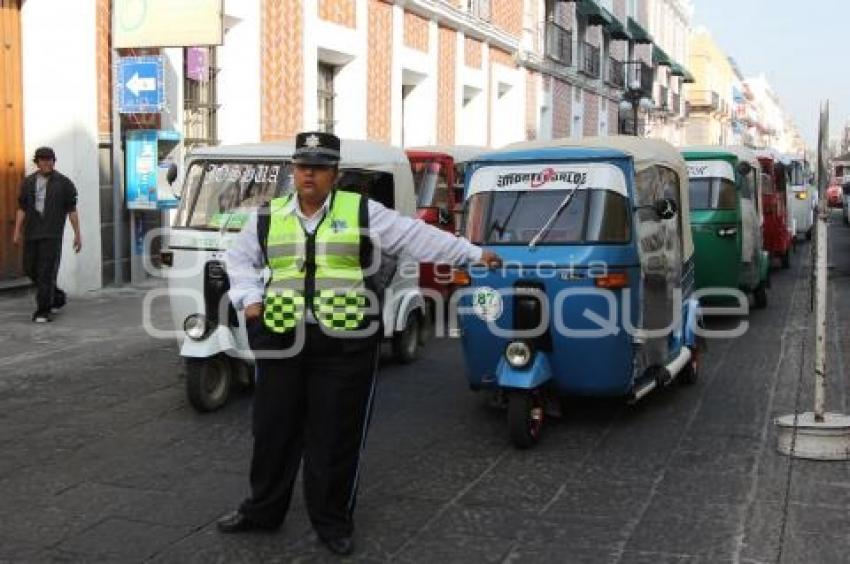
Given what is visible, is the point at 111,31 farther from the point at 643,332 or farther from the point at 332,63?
the point at 643,332

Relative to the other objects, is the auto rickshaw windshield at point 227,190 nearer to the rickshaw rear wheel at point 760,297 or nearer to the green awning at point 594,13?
the rickshaw rear wheel at point 760,297

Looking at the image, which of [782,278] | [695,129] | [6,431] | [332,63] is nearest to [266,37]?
[332,63]

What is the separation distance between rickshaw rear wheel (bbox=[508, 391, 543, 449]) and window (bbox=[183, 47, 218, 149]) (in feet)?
34.4

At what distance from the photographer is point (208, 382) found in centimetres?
769

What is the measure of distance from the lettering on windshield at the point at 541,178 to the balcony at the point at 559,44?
27.8 meters

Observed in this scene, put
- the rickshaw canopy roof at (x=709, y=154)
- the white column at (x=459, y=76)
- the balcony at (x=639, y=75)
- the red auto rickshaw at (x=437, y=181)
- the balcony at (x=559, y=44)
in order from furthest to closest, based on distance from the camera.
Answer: the balcony at (x=639, y=75) → the balcony at (x=559, y=44) → the white column at (x=459, y=76) → the rickshaw canopy roof at (x=709, y=154) → the red auto rickshaw at (x=437, y=181)

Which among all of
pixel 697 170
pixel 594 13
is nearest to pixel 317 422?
pixel 697 170

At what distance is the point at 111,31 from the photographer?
13.8 meters

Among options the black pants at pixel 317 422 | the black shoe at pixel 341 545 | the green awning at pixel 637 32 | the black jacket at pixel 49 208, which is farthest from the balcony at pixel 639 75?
the black shoe at pixel 341 545

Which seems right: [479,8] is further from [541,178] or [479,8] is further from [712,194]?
[541,178]

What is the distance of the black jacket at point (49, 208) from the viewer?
36.0 ft

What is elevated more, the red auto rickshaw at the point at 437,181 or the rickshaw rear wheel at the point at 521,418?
the red auto rickshaw at the point at 437,181

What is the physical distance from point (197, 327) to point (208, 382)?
432 mm

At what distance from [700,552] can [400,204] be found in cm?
536
